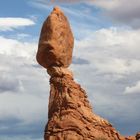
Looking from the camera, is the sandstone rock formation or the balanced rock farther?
the balanced rock

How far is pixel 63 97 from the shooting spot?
237 feet

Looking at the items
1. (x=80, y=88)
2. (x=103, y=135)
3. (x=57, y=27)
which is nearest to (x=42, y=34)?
(x=57, y=27)

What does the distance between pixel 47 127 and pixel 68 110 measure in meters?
2.53

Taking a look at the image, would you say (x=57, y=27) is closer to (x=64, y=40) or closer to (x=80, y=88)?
(x=64, y=40)

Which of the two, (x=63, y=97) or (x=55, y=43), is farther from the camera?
(x=55, y=43)

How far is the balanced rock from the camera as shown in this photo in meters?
73.1

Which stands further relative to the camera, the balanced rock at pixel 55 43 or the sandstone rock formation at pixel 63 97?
the balanced rock at pixel 55 43

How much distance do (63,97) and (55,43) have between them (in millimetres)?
5151

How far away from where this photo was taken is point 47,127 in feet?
236

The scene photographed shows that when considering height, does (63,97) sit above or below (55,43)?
below

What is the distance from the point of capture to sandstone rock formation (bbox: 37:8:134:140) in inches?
2808

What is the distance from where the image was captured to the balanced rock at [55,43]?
240 feet

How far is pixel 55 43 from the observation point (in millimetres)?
73188

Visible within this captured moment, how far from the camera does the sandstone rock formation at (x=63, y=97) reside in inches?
2808
